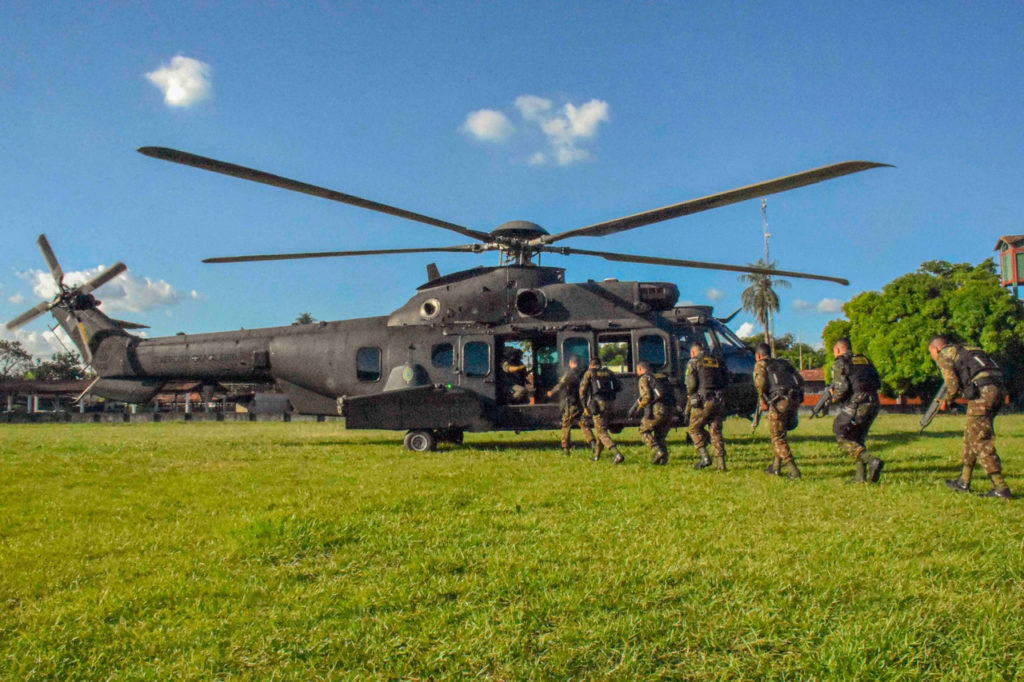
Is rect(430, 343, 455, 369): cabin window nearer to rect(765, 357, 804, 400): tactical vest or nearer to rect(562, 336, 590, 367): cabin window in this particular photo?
rect(562, 336, 590, 367): cabin window

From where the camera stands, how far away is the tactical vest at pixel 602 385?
446 inches

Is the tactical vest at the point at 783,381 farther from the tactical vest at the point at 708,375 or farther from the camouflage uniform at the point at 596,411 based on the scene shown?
the camouflage uniform at the point at 596,411

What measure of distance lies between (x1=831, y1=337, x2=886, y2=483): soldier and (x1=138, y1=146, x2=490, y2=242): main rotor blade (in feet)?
22.2

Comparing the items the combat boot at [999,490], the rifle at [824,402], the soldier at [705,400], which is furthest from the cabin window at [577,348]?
the combat boot at [999,490]

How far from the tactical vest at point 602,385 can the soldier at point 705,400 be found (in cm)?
146

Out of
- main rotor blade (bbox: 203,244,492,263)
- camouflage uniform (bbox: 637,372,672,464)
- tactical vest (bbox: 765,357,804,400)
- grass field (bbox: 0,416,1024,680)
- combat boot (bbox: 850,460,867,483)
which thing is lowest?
grass field (bbox: 0,416,1024,680)

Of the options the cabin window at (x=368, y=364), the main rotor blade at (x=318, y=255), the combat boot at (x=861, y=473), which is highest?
the main rotor blade at (x=318, y=255)

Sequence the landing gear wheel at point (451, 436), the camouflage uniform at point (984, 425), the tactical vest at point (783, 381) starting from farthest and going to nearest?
the landing gear wheel at point (451, 436)
the tactical vest at point (783, 381)
the camouflage uniform at point (984, 425)

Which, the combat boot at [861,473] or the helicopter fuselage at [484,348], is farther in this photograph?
the helicopter fuselage at [484,348]

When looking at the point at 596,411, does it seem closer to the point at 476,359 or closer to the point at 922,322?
the point at 476,359

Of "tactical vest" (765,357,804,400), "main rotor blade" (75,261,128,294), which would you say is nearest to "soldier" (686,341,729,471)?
"tactical vest" (765,357,804,400)

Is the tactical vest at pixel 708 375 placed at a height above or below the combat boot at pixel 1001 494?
above

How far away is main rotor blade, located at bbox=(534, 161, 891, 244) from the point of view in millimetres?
8625

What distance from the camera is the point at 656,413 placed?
10.6 m
